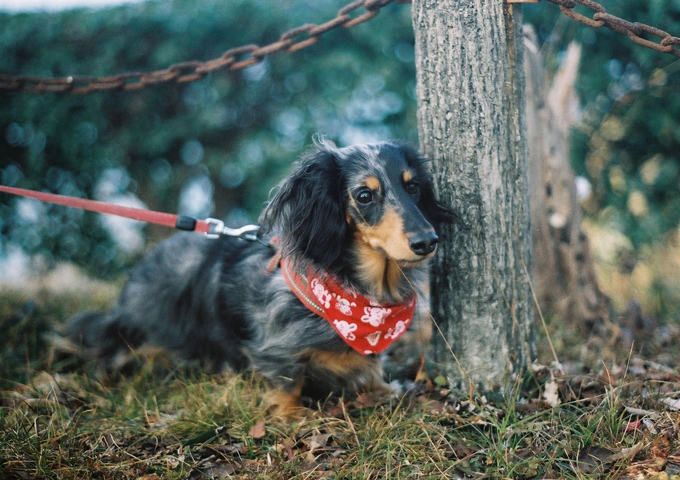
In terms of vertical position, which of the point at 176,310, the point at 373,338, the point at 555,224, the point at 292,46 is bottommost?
the point at 176,310

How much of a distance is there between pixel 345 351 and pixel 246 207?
9.79 feet

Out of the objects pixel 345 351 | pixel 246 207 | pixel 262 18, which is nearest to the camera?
pixel 345 351

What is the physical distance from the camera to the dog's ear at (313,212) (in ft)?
8.13

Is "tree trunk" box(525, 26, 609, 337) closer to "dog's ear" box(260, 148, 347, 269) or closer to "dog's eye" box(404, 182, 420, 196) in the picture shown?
"dog's eye" box(404, 182, 420, 196)

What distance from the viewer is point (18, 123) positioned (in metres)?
5.22

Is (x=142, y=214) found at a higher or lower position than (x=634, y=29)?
lower

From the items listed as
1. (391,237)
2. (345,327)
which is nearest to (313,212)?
(391,237)

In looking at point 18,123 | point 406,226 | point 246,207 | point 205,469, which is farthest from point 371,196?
point 18,123

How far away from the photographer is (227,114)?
5.27 meters

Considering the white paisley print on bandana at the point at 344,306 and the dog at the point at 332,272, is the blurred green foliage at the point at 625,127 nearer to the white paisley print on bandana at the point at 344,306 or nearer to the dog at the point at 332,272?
the dog at the point at 332,272

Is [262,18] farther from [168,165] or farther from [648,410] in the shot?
[648,410]

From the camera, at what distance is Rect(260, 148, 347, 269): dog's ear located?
97.5 inches

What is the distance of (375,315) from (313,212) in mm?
531

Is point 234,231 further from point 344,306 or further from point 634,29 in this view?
point 634,29
